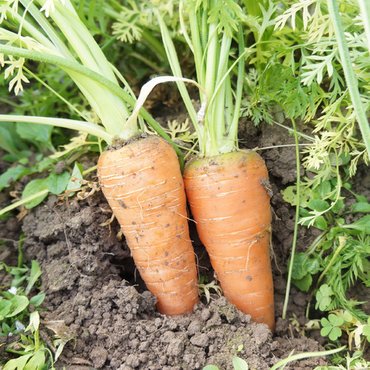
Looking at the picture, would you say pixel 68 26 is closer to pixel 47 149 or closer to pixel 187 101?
pixel 187 101

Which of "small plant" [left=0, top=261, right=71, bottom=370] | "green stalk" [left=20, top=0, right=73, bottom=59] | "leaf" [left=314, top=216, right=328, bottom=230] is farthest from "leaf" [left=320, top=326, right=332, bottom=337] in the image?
"green stalk" [left=20, top=0, right=73, bottom=59]

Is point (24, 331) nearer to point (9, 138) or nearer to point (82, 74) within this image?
point (82, 74)

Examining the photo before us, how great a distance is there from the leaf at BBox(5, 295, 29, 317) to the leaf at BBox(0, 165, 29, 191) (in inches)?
16.4

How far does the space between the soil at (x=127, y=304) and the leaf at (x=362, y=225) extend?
125 millimetres

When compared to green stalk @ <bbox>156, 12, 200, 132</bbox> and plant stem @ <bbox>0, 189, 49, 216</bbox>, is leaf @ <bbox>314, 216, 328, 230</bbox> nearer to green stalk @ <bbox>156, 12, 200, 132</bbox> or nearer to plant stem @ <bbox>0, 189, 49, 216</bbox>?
green stalk @ <bbox>156, 12, 200, 132</bbox>

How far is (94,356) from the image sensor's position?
1252mm

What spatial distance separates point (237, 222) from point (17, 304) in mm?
578

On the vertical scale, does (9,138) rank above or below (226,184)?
above

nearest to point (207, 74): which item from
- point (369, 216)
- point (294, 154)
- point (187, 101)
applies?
point (187, 101)

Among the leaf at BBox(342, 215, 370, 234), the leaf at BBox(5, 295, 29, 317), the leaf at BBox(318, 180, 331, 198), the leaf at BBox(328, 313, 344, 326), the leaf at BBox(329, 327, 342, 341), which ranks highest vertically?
the leaf at BBox(5, 295, 29, 317)

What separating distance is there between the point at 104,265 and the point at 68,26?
0.61 m

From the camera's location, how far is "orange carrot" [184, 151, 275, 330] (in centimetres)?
135

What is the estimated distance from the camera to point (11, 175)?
165cm

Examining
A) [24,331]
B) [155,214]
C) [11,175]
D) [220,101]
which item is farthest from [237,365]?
[11,175]
